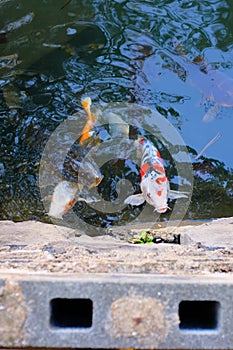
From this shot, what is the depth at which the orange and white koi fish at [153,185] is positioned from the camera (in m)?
3.47

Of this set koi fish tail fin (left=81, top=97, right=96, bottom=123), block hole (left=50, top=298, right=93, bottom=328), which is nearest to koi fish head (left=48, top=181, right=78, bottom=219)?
koi fish tail fin (left=81, top=97, right=96, bottom=123)

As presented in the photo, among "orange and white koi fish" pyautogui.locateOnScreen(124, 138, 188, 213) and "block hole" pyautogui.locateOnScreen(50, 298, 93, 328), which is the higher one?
"block hole" pyautogui.locateOnScreen(50, 298, 93, 328)

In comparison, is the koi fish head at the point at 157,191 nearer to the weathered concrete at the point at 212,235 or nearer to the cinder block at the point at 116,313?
the weathered concrete at the point at 212,235

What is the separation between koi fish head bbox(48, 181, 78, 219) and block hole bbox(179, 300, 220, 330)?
2785 mm

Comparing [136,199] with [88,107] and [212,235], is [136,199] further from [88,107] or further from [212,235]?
[212,235]

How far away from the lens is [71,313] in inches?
32.8

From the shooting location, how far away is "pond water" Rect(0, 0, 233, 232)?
150 inches

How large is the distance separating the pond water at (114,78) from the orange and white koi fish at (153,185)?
137mm

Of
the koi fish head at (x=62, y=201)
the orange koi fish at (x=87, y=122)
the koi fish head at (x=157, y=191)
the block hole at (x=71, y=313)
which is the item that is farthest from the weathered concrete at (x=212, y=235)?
the orange koi fish at (x=87, y=122)

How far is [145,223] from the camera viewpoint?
11.7ft

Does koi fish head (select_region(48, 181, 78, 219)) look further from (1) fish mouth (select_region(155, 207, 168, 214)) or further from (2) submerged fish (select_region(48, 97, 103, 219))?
(1) fish mouth (select_region(155, 207, 168, 214))

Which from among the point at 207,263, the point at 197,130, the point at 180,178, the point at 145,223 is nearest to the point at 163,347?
the point at 207,263

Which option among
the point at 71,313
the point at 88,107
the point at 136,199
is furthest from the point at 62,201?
the point at 71,313

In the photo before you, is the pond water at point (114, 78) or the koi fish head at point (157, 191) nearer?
the koi fish head at point (157, 191)
